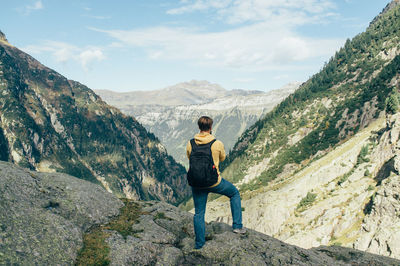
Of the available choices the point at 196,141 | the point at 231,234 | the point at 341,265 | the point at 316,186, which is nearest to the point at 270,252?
the point at 231,234

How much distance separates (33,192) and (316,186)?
60219 millimetres

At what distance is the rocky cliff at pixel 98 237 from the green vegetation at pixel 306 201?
1679 inches

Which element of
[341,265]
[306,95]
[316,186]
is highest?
[306,95]

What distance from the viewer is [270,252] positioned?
461 inches

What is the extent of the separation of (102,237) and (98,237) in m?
0.17

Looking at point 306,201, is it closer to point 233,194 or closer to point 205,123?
point 233,194

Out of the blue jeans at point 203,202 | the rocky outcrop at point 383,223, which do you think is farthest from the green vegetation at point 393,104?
the blue jeans at point 203,202

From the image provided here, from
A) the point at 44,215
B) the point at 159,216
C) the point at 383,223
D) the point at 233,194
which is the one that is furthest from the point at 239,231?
the point at 383,223

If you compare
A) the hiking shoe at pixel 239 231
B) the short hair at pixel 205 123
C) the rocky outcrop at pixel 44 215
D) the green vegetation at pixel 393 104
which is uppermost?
the green vegetation at pixel 393 104

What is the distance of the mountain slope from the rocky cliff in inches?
1109

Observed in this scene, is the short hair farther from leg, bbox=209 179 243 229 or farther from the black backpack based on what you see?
leg, bbox=209 179 243 229

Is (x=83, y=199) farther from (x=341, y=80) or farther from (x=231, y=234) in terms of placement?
(x=341, y=80)

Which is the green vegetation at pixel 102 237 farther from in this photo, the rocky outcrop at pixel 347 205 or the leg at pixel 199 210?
the rocky outcrop at pixel 347 205

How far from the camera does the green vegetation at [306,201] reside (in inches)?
2174
